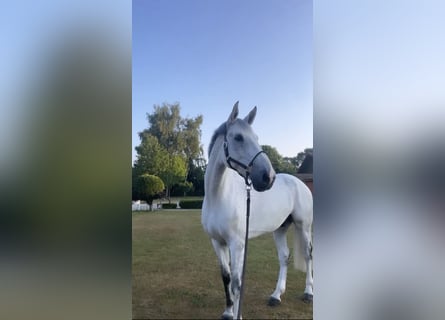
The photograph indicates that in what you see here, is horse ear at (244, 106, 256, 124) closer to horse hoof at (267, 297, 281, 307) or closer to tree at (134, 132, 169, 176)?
tree at (134, 132, 169, 176)

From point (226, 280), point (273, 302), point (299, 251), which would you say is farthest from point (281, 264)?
point (226, 280)

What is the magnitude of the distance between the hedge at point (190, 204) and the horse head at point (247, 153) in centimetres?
35

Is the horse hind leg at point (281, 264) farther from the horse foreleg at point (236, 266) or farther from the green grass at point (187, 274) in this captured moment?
the horse foreleg at point (236, 266)

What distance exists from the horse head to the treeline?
0.08 meters

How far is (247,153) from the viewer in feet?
6.80

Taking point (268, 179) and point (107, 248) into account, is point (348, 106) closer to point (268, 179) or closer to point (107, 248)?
point (268, 179)

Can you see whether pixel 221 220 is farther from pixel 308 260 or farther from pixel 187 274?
pixel 308 260

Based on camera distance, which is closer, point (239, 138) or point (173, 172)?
point (239, 138)

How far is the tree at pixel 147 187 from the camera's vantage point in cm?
215

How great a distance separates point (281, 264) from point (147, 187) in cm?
106

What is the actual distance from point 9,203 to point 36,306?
2.17 ft

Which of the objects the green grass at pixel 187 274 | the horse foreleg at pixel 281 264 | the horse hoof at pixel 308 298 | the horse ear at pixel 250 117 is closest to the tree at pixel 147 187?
the green grass at pixel 187 274

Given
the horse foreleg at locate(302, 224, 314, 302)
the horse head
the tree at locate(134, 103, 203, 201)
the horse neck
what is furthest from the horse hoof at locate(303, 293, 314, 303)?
the tree at locate(134, 103, 203, 201)

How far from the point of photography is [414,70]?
188 centimetres
